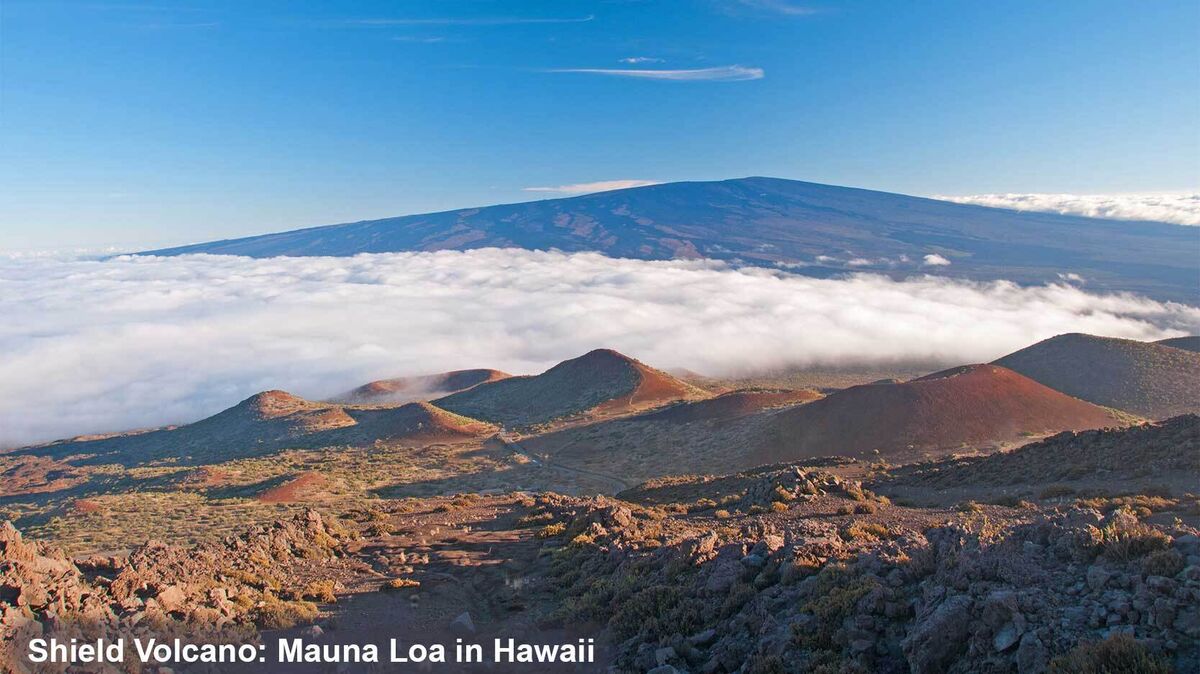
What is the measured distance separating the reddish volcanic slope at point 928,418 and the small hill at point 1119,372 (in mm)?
9895

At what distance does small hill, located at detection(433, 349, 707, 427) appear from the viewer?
4703 cm

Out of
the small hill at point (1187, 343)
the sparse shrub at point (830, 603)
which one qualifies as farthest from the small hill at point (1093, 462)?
the small hill at point (1187, 343)

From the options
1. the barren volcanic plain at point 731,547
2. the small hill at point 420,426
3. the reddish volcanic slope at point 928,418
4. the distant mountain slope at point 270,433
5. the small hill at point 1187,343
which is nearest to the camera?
the barren volcanic plain at point 731,547

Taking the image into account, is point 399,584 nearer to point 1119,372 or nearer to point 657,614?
point 657,614

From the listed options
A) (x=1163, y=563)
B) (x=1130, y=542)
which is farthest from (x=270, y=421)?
(x=1163, y=563)

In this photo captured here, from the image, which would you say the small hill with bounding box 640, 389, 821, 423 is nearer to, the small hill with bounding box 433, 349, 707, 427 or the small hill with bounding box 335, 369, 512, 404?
the small hill with bounding box 433, 349, 707, 427

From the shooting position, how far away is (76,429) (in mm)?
73938

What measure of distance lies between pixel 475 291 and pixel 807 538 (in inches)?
6089

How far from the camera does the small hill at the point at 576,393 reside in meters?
47.0

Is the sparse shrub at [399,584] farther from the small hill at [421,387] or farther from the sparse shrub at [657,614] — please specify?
the small hill at [421,387]

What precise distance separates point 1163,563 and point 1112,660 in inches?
63.2

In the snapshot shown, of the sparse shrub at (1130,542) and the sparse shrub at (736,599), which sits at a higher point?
the sparse shrub at (1130,542)

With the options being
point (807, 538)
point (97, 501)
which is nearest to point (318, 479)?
point (97, 501)

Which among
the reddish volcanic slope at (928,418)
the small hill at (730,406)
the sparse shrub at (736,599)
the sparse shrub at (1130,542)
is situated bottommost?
the small hill at (730,406)
